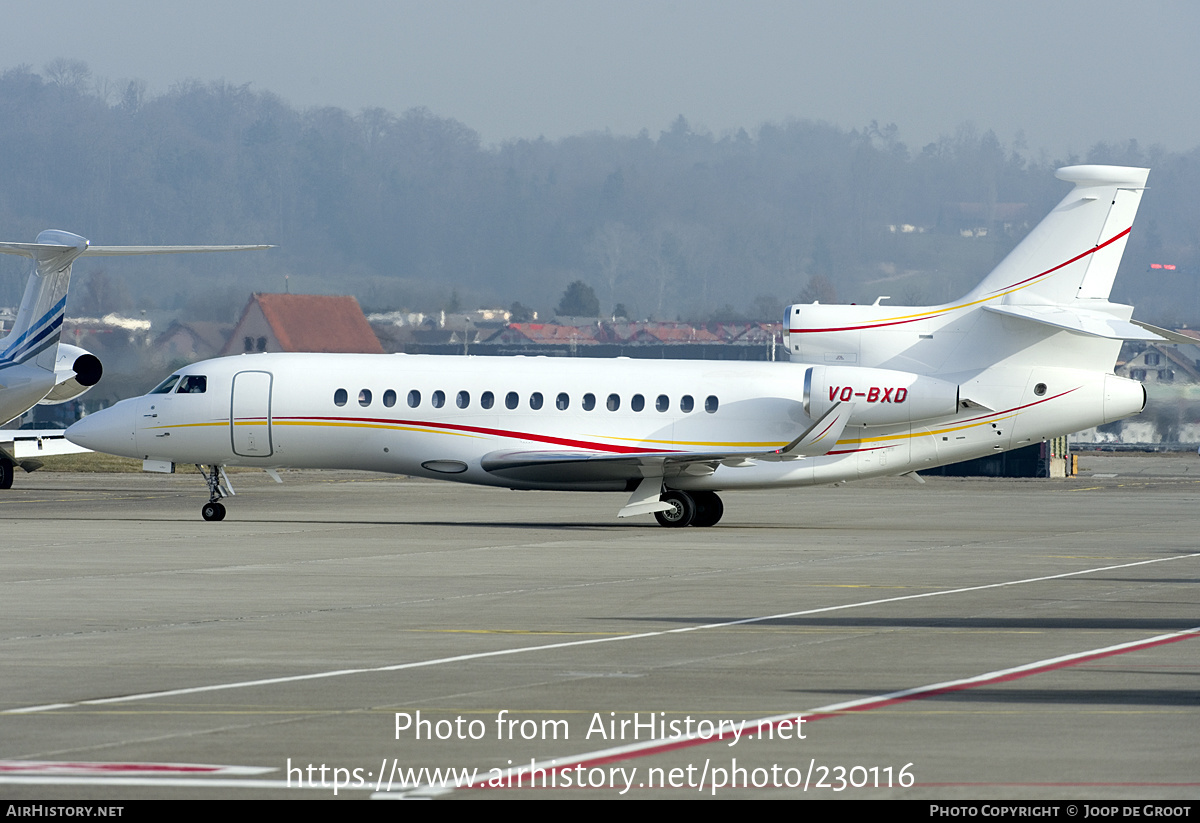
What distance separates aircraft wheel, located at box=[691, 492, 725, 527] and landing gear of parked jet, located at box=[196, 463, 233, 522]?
10.0 m

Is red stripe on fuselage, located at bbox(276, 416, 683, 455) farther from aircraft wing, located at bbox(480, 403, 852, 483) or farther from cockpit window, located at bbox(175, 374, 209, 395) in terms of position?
cockpit window, located at bbox(175, 374, 209, 395)

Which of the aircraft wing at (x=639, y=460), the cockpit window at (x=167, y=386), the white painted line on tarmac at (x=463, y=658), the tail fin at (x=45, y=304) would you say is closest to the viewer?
the white painted line on tarmac at (x=463, y=658)

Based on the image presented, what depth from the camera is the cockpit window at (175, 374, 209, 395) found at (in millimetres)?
36250

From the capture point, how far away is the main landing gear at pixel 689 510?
34969 mm

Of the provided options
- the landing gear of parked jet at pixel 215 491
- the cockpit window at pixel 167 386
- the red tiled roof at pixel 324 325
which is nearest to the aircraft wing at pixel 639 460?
the landing gear of parked jet at pixel 215 491

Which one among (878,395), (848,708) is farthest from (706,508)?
(848,708)

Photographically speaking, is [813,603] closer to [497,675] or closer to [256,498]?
[497,675]

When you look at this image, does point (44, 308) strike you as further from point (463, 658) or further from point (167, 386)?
point (463, 658)

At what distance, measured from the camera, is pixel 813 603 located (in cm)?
2011

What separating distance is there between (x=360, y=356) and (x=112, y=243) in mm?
59823

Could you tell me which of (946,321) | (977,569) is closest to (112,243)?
(946,321)

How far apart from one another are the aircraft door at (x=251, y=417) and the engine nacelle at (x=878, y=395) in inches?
450

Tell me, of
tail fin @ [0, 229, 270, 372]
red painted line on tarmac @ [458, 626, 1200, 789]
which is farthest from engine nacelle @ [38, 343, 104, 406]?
red painted line on tarmac @ [458, 626, 1200, 789]

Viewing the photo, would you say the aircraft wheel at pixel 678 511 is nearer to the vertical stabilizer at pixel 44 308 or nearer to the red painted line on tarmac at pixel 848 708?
the red painted line on tarmac at pixel 848 708
